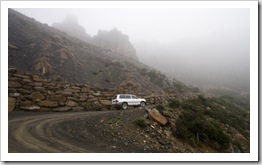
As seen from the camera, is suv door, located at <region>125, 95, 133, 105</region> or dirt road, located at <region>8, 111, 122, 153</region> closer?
dirt road, located at <region>8, 111, 122, 153</region>

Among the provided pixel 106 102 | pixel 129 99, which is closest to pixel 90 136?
pixel 129 99

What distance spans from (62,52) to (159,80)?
562 inches

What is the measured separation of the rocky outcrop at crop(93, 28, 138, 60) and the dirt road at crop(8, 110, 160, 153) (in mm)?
61878

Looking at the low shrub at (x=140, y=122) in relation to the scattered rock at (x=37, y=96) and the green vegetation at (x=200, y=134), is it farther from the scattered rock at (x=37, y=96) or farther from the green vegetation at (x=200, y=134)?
the scattered rock at (x=37, y=96)

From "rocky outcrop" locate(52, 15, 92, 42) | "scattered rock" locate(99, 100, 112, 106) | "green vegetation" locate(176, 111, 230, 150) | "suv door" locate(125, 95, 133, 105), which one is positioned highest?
"rocky outcrop" locate(52, 15, 92, 42)

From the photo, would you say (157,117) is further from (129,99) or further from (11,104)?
(11,104)

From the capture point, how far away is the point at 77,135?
34.6ft

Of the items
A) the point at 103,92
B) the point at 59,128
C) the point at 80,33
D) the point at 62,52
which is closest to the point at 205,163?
the point at 59,128

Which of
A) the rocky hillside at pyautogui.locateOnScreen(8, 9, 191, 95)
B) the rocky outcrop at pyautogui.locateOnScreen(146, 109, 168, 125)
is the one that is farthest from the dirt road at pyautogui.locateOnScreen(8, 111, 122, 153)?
the rocky hillside at pyautogui.locateOnScreen(8, 9, 191, 95)

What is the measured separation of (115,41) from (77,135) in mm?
69719

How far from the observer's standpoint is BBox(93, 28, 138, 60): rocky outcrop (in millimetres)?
74531

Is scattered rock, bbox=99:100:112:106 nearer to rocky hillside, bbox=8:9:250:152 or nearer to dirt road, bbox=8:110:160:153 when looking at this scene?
rocky hillside, bbox=8:9:250:152

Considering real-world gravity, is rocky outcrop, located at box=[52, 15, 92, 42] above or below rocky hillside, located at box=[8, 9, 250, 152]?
above

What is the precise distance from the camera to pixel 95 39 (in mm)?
76062
